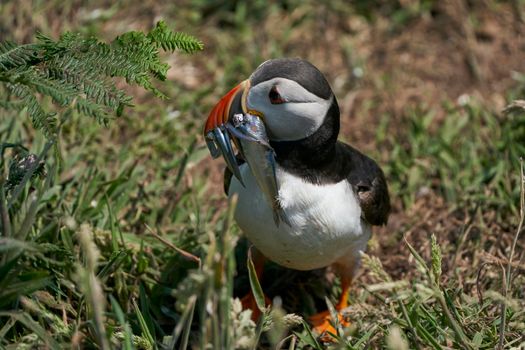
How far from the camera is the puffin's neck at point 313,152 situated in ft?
12.3

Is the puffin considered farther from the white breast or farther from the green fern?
the green fern

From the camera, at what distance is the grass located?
3.30m

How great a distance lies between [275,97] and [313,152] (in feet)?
1.25

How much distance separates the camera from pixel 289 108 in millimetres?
3572

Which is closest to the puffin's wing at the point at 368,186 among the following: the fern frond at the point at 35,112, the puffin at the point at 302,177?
the puffin at the point at 302,177

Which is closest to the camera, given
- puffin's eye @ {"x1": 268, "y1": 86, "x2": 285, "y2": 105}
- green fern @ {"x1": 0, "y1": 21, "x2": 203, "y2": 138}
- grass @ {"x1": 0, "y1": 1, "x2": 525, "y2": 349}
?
grass @ {"x1": 0, "y1": 1, "x2": 525, "y2": 349}

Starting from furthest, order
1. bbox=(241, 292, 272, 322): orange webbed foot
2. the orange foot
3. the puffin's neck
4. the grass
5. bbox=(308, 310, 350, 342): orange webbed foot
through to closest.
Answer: bbox=(241, 292, 272, 322): orange webbed foot < the orange foot < bbox=(308, 310, 350, 342): orange webbed foot < the puffin's neck < the grass

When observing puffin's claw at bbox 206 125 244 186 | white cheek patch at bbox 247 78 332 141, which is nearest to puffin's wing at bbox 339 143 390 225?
white cheek patch at bbox 247 78 332 141

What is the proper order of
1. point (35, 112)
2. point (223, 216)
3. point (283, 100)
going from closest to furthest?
point (35, 112), point (283, 100), point (223, 216)

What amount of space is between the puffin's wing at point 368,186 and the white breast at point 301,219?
3.3 inches

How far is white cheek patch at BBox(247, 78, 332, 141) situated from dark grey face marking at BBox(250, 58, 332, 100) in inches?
1.1

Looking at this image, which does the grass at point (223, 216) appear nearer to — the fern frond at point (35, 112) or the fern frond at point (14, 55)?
the fern frond at point (35, 112)

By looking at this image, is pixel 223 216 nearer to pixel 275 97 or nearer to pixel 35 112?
pixel 275 97

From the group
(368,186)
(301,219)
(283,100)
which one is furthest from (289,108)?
(368,186)
